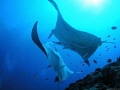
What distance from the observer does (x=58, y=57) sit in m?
5.12

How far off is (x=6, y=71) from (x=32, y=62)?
876cm

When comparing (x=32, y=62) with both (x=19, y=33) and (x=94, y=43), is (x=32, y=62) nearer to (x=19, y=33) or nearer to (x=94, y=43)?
(x=19, y=33)

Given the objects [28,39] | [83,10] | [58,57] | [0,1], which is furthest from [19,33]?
[58,57]

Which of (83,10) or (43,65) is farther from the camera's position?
(43,65)

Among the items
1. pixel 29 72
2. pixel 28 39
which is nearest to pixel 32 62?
pixel 29 72

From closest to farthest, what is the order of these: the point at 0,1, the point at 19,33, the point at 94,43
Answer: the point at 94,43
the point at 0,1
the point at 19,33

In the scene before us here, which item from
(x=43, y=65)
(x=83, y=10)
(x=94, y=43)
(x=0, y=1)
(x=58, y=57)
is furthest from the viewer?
(x=43, y=65)

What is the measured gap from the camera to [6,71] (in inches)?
1855

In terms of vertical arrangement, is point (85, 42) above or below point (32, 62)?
below

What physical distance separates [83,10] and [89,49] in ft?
64.5

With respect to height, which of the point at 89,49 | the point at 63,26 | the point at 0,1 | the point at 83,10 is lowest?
the point at 89,49

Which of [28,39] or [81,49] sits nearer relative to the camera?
[81,49]

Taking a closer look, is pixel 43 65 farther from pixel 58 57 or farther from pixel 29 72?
pixel 58 57

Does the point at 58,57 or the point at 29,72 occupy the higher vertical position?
the point at 29,72
